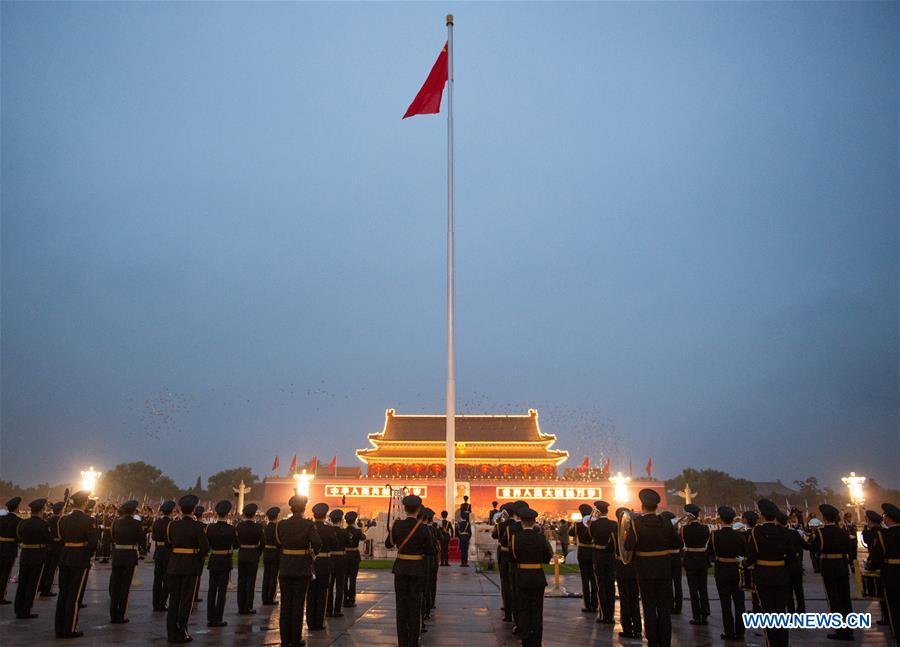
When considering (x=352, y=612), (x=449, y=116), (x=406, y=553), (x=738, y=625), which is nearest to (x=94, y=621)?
(x=352, y=612)

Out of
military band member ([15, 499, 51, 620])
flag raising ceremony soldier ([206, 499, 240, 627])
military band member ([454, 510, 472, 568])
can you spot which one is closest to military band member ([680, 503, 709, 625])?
flag raising ceremony soldier ([206, 499, 240, 627])

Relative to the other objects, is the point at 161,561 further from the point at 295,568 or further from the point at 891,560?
the point at 891,560

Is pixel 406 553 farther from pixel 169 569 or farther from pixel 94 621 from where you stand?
pixel 94 621

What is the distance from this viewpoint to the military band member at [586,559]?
991 cm

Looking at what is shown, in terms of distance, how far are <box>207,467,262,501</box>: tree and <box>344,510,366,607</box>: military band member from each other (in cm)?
5789

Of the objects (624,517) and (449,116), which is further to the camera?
(449,116)

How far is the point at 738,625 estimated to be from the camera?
8398 millimetres

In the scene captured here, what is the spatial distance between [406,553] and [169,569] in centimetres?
334

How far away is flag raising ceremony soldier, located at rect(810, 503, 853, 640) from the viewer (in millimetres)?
8484

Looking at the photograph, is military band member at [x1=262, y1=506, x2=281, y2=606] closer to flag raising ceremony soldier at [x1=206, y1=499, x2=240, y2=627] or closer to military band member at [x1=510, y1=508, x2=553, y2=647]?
flag raising ceremony soldier at [x1=206, y1=499, x2=240, y2=627]

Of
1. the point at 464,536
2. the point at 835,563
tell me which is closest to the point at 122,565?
the point at 835,563

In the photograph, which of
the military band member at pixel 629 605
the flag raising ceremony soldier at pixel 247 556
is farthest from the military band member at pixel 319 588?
the military band member at pixel 629 605

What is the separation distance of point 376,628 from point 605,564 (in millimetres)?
3701

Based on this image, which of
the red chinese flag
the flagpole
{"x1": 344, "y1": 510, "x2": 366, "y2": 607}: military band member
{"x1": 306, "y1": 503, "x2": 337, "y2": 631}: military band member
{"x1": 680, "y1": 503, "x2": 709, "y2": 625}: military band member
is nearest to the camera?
{"x1": 306, "y1": 503, "x2": 337, "y2": 631}: military band member
